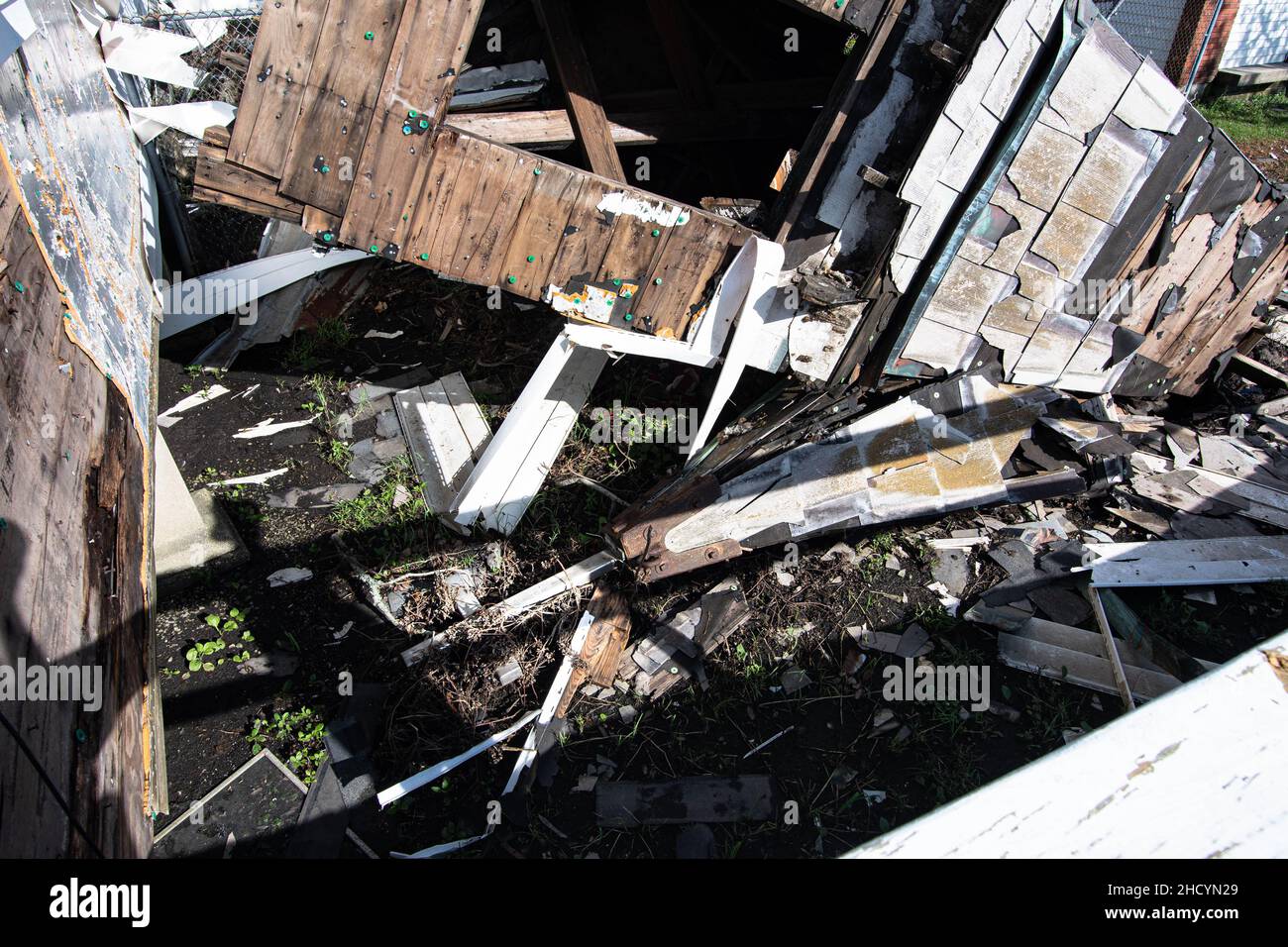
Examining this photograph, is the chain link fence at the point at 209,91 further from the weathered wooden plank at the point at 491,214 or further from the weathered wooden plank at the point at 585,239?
the weathered wooden plank at the point at 585,239

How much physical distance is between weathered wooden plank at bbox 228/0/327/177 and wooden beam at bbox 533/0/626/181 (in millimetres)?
1803

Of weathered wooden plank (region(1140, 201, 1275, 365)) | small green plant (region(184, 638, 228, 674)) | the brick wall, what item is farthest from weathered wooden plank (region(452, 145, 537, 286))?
the brick wall

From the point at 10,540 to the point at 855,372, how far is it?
449 centimetres

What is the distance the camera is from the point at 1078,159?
4676 mm

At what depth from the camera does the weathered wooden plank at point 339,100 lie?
4.25 meters

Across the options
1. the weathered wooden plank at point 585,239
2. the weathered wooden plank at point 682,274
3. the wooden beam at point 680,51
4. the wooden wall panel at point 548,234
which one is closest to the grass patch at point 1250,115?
→ the wooden beam at point 680,51

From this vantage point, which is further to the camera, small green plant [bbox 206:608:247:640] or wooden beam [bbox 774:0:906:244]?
small green plant [bbox 206:608:247:640]

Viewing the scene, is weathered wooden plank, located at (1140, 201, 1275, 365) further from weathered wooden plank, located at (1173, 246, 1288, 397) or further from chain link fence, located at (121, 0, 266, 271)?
chain link fence, located at (121, 0, 266, 271)

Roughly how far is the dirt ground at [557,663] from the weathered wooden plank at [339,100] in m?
2.07

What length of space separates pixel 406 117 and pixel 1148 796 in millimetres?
4542

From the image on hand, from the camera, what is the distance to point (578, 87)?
5582mm

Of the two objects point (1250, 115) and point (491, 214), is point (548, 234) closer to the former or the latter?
point (491, 214)

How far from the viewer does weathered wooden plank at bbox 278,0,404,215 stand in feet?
14.0
